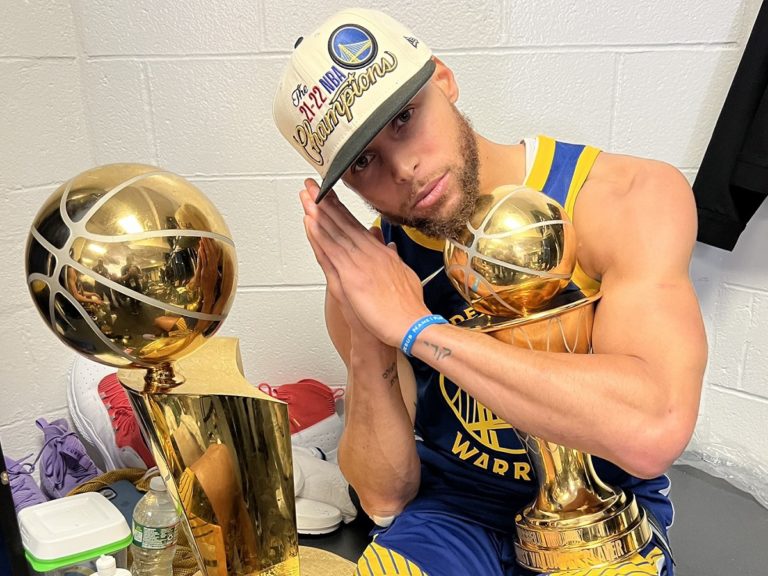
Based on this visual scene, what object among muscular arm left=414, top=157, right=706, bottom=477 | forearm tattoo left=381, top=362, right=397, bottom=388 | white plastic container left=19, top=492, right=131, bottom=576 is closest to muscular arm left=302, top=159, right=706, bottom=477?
muscular arm left=414, top=157, right=706, bottom=477

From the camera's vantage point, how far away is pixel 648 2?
153 cm

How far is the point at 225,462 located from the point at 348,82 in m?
0.43

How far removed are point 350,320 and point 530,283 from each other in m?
0.33

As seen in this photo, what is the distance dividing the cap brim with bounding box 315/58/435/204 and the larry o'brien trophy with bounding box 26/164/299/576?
0.19 meters

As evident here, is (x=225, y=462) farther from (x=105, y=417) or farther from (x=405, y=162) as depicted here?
(x=105, y=417)

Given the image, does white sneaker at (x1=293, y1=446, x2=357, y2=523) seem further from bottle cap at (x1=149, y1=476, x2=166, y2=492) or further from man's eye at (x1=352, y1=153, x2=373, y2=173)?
man's eye at (x1=352, y1=153, x2=373, y2=173)

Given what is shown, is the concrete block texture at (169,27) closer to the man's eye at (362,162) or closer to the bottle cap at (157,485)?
→ the man's eye at (362,162)

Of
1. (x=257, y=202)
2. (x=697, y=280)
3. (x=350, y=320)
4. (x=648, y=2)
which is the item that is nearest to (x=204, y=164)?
(x=257, y=202)

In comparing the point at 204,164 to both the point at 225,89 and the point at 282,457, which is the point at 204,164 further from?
the point at 282,457

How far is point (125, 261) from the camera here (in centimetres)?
63

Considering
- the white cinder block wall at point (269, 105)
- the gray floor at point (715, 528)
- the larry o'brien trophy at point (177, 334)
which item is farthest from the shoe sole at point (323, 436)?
the larry o'brien trophy at point (177, 334)

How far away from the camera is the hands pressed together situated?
857 mm

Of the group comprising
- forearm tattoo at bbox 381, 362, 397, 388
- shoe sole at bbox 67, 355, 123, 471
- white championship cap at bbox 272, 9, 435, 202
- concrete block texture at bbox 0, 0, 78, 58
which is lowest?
shoe sole at bbox 67, 355, 123, 471

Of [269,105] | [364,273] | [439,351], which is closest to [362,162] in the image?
[364,273]
